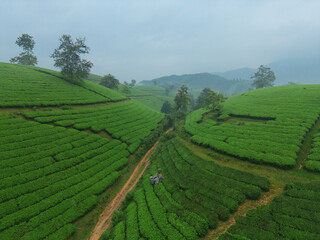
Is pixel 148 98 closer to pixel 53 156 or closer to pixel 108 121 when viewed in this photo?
pixel 108 121

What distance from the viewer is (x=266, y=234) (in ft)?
37.4

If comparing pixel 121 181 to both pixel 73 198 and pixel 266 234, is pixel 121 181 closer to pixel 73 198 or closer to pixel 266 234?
pixel 73 198

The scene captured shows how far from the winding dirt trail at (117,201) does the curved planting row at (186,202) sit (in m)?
1.80

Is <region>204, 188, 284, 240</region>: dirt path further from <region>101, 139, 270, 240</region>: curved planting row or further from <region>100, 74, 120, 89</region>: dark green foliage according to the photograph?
<region>100, 74, 120, 89</region>: dark green foliage

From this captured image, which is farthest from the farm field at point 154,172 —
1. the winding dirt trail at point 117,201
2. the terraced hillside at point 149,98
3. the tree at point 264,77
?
the tree at point 264,77

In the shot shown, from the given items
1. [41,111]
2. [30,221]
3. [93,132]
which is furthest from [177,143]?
[41,111]

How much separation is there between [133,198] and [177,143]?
1461 centimetres

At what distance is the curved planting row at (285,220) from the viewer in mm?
11211

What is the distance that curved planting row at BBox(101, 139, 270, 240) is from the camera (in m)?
14.0

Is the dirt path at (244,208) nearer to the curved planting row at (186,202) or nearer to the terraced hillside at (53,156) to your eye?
the curved planting row at (186,202)

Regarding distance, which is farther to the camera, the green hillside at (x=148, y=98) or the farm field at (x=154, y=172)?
Result: the green hillside at (x=148, y=98)

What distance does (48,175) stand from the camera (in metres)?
20.5

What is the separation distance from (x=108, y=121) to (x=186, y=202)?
91.0 feet

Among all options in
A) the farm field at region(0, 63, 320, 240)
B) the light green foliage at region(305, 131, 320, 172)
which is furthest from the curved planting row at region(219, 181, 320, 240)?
the light green foliage at region(305, 131, 320, 172)
